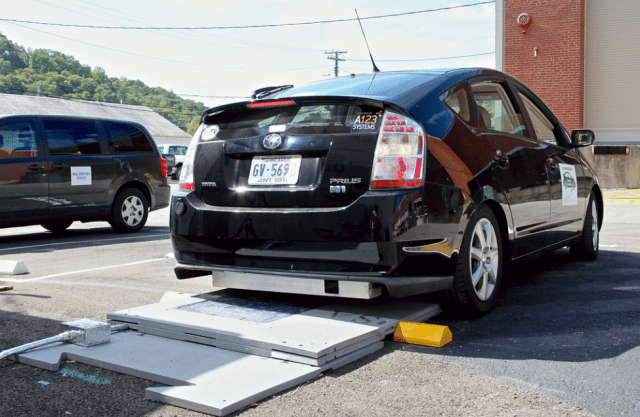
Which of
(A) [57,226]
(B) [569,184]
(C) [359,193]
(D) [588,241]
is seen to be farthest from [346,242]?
(A) [57,226]

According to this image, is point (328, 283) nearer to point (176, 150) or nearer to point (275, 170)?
point (275, 170)

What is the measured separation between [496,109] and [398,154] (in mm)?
1493

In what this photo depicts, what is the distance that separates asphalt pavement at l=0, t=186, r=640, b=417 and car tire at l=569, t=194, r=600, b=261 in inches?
10.2

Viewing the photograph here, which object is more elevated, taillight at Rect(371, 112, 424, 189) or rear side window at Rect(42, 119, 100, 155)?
rear side window at Rect(42, 119, 100, 155)

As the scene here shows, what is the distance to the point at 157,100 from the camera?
103 m

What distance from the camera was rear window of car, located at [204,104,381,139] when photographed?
12.2ft

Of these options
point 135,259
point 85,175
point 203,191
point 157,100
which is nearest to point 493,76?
point 203,191

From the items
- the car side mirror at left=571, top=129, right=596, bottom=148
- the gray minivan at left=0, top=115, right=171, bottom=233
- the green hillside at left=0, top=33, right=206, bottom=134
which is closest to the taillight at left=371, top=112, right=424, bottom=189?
the car side mirror at left=571, top=129, right=596, bottom=148

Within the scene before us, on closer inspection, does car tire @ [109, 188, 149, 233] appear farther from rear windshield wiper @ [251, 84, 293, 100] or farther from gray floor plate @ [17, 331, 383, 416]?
gray floor plate @ [17, 331, 383, 416]

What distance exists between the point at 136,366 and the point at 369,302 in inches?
65.2

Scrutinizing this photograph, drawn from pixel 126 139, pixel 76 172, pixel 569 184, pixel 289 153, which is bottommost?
pixel 569 184

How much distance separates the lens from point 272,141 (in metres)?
3.85

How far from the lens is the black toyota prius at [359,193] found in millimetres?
3580

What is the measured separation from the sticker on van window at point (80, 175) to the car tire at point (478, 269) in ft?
23.7
